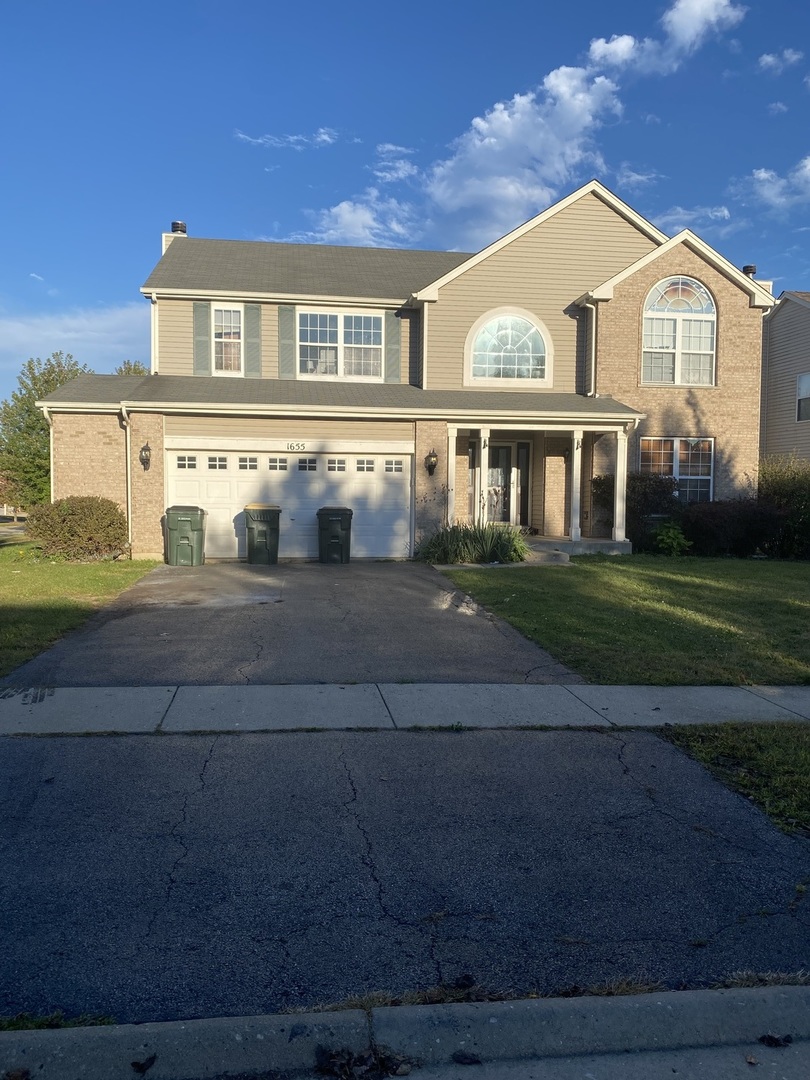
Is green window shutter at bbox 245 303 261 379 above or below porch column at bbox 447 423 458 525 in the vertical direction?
above

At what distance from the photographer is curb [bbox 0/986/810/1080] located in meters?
2.76

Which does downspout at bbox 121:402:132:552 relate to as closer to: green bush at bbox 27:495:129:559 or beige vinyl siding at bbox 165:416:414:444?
green bush at bbox 27:495:129:559

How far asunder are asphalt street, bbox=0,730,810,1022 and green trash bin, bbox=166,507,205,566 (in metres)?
10.9

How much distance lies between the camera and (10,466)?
109ft

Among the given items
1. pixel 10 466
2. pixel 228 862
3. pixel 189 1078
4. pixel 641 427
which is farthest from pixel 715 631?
pixel 10 466

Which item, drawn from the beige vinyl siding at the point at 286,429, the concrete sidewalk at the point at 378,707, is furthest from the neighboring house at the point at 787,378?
the concrete sidewalk at the point at 378,707

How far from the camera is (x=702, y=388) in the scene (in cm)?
2056

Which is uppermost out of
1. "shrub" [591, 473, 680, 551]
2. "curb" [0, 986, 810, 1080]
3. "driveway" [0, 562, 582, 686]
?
"shrub" [591, 473, 680, 551]

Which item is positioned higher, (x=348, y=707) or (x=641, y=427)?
(x=641, y=427)

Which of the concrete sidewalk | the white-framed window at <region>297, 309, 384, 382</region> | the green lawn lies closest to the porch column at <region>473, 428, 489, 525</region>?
the green lawn

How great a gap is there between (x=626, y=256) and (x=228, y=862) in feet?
65.2

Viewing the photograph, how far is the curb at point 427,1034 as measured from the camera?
9.04 feet

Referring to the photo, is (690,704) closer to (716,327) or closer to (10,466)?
(716,327)

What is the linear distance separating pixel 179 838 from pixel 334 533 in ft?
42.4
